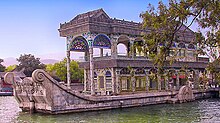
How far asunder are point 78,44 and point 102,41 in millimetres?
2231

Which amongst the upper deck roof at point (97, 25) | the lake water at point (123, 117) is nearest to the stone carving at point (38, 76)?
the lake water at point (123, 117)

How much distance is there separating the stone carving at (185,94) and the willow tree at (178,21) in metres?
15.3

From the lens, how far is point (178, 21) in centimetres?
849

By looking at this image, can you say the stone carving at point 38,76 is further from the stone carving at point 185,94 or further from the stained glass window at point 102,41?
the stone carving at point 185,94

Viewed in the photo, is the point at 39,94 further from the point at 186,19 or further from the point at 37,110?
the point at 186,19

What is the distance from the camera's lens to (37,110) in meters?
18.6

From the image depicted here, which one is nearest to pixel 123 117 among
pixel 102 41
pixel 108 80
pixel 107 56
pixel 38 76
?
pixel 38 76

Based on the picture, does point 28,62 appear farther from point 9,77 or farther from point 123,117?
point 123,117

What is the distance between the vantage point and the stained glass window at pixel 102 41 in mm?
22094

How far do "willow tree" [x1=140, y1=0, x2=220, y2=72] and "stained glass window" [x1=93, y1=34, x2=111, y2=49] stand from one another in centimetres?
1298

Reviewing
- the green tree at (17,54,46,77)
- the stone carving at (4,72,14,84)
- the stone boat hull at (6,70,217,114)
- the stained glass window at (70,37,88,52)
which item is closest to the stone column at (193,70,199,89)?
the stone boat hull at (6,70,217,114)

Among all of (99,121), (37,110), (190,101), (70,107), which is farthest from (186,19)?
(190,101)

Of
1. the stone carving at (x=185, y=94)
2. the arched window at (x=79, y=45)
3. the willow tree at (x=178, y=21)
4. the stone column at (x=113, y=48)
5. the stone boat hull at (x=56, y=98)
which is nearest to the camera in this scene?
the willow tree at (x=178, y=21)

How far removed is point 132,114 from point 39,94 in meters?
5.18
